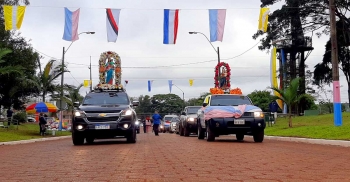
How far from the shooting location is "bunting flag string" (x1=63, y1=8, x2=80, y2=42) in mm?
24266

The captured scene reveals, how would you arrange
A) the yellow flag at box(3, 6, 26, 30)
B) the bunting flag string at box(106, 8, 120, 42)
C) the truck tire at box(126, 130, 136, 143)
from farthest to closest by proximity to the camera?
the bunting flag string at box(106, 8, 120, 42) < the yellow flag at box(3, 6, 26, 30) < the truck tire at box(126, 130, 136, 143)

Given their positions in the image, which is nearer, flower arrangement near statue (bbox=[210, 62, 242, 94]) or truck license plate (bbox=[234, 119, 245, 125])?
truck license plate (bbox=[234, 119, 245, 125])

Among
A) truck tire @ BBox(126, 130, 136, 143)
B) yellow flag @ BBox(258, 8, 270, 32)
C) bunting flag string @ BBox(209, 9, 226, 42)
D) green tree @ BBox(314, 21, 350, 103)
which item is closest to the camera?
truck tire @ BBox(126, 130, 136, 143)

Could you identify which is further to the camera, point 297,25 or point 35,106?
point 297,25

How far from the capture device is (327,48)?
143 feet

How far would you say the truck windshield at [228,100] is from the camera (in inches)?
653

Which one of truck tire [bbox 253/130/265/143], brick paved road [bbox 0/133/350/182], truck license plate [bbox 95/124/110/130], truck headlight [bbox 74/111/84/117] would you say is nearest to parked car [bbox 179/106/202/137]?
truck tire [bbox 253/130/265/143]

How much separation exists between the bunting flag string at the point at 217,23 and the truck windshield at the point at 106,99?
33.3 feet

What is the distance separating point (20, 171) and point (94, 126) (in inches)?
260

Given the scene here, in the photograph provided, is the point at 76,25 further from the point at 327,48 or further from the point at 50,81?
the point at 327,48

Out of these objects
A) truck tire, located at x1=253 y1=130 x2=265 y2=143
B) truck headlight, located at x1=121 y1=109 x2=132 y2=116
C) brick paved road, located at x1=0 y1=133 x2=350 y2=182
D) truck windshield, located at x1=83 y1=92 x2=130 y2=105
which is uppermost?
truck windshield, located at x1=83 y1=92 x2=130 y2=105

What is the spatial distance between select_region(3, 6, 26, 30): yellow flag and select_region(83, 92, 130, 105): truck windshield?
943 cm

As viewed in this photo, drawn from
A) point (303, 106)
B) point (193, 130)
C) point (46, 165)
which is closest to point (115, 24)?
point (193, 130)

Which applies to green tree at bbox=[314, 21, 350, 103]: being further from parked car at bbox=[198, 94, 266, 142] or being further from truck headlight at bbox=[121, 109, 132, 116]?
truck headlight at bbox=[121, 109, 132, 116]
